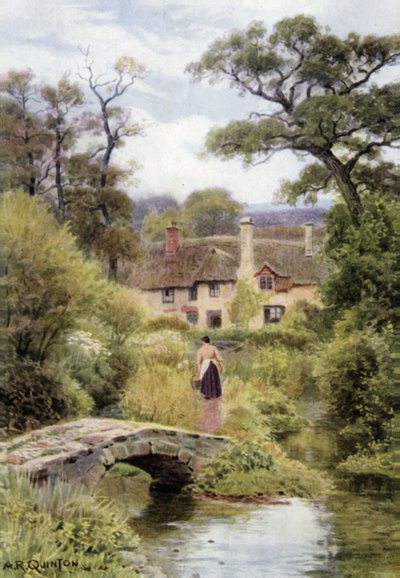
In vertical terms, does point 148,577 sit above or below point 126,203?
below

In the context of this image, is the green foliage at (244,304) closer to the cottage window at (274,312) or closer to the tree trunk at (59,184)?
the cottage window at (274,312)

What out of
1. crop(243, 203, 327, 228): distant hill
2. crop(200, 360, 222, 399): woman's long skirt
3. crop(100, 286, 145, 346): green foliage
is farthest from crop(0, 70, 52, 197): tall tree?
crop(200, 360, 222, 399): woman's long skirt

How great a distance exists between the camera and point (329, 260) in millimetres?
6465

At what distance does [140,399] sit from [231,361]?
0.66m

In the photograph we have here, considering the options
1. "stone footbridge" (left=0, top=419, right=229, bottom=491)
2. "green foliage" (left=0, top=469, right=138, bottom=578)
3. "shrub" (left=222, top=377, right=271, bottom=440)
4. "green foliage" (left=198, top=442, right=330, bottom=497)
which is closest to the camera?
"green foliage" (left=0, top=469, right=138, bottom=578)

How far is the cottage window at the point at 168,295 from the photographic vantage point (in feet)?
21.0

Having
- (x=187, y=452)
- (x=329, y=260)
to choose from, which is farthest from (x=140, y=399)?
(x=329, y=260)

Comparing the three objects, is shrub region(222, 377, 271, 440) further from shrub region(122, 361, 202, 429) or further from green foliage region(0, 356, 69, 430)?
green foliage region(0, 356, 69, 430)

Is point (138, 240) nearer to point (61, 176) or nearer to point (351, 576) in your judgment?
point (61, 176)

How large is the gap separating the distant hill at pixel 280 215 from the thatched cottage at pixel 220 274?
0.17ft

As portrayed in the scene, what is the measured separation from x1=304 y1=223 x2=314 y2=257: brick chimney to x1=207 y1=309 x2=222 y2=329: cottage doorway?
0.73 meters

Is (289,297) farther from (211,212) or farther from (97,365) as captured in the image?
(97,365)

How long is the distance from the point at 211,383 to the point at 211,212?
1.14 meters

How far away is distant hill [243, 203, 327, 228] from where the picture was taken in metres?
6.42
